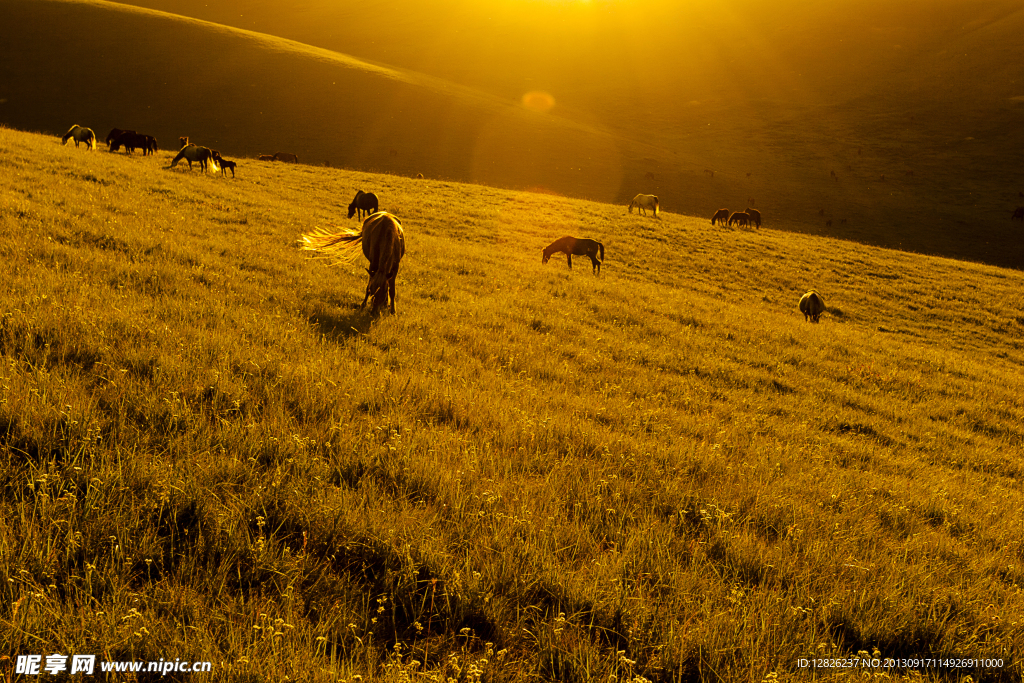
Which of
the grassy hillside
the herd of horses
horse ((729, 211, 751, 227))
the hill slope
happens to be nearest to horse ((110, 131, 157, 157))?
the herd of horses

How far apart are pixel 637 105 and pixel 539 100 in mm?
19284

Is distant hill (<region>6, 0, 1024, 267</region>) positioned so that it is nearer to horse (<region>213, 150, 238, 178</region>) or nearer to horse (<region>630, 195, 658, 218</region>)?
horse (<region>630, 195, 658, 218</region>)

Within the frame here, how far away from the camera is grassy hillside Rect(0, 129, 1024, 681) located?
274 cm

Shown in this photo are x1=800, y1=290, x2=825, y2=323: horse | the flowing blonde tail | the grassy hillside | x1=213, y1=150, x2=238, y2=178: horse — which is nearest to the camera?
the grassy hillside

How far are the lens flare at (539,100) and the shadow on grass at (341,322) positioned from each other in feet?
294

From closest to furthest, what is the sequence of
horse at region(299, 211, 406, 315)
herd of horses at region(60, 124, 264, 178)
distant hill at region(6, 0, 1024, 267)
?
1. horse at region(299, 211, 406, 315)
2. herd of horses at region(60, 124, 264, 178)
3. distant hill at region(6, 0, 1024, 267)

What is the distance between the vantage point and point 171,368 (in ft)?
16.6

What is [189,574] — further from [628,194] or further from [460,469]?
[628,194]

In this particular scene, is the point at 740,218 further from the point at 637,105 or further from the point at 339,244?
the point at 637,105

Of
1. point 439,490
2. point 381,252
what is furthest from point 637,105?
point 439,490

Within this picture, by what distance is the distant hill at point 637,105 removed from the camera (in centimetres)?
5359

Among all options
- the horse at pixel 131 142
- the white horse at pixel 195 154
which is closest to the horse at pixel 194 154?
the white horse at pixel 195 154

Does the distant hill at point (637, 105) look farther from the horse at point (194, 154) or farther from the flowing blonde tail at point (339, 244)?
the flowing blonde tail at point (339, 244)

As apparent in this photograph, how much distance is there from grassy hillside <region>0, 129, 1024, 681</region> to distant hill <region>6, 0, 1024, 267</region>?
42.3 m
